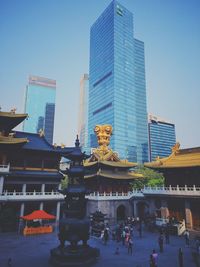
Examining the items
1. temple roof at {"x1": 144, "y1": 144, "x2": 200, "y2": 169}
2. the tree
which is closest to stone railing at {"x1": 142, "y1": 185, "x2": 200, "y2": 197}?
temple roof at {"x1": 144, "y1": 144, "x2": 200, "y2": 169}

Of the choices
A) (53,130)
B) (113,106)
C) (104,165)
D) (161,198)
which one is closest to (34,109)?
(53,130)

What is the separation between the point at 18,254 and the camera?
694 inches

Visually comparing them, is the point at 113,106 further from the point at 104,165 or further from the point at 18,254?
the point at 18,254

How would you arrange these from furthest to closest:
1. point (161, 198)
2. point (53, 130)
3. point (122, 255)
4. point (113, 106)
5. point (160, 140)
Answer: point (53, 130) → point (160, 140) → point (113, 106) → point (161, 198) → point (122, 255)

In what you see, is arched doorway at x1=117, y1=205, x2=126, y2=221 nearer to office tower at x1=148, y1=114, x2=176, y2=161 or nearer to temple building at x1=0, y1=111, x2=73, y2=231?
temple building at x1=0, y1=111, x2=73, y2=231

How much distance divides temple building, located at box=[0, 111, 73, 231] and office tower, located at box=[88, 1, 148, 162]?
73254mm

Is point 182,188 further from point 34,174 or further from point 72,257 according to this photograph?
point 34,174

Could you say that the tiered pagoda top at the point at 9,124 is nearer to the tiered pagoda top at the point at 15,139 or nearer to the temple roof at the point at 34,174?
the tiered pagoda top at the point at 15,139

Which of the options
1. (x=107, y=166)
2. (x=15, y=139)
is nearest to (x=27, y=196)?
(x=15, y=139)

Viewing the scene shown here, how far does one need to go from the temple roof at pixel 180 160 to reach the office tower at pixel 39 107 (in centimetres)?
14894

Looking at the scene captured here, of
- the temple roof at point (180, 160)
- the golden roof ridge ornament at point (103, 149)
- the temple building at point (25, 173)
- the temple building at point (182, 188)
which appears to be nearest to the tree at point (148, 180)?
the golden roof ridge ornament at point (103, 149)

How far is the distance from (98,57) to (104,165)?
111 m

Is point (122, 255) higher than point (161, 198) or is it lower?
lower

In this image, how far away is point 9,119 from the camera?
1284 inches
